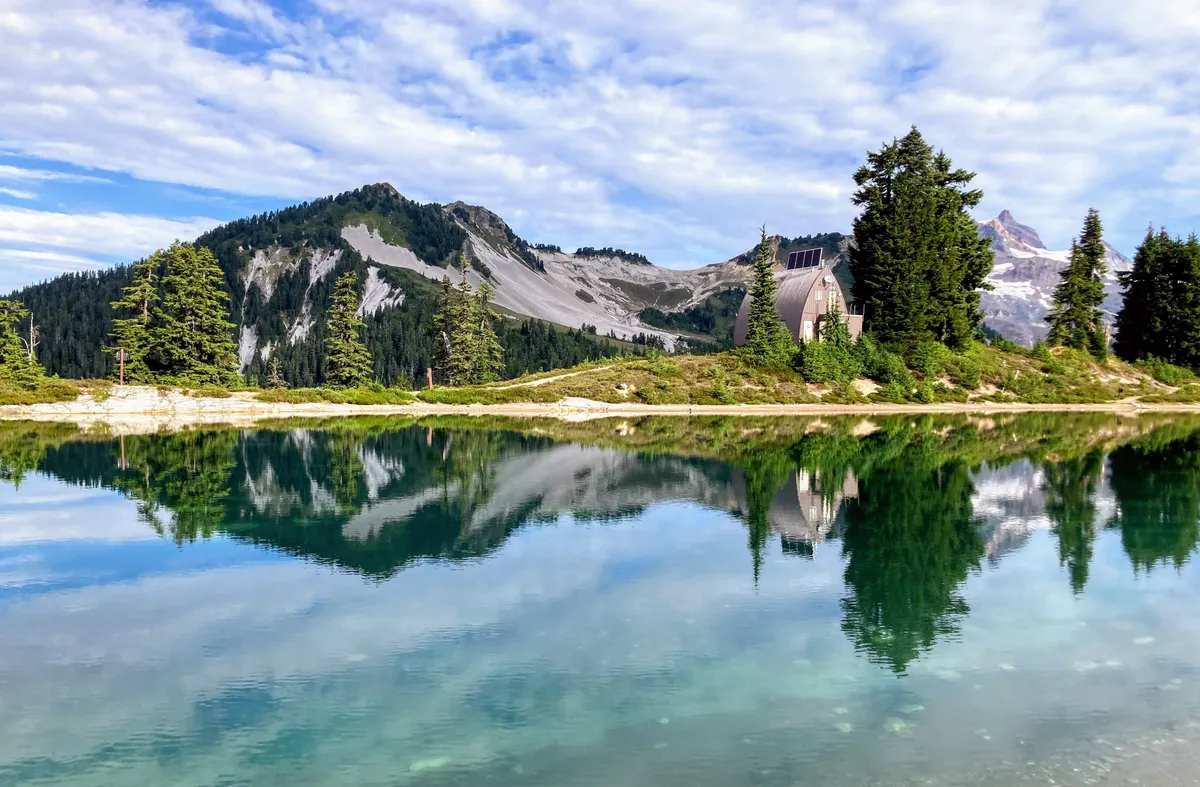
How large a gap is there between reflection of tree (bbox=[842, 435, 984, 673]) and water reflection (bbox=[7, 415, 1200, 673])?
59 millimetres

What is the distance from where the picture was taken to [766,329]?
77.2 meters

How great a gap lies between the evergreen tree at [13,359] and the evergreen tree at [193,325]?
30.0 ft

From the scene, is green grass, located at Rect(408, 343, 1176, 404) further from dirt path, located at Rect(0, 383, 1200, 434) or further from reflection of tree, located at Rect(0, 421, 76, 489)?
reflection of tree, located at Rect(0, 421, 76, 489)

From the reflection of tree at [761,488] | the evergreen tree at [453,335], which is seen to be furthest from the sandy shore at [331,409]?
the reflection of tree at [761,488]

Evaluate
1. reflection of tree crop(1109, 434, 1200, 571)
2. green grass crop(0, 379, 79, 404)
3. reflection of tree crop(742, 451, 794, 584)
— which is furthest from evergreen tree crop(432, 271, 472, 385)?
reflection of tree crop(1109, 434, 1200, 571)

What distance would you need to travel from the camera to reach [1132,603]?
50.3 feet

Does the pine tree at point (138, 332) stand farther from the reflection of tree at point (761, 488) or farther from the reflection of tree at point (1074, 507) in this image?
the reflection of tree at point (1074, 507)

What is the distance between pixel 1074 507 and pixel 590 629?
18.6m

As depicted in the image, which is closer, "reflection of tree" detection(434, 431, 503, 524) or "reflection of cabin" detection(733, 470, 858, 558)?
"reflection of cabin" detection(733, 470, 858, 558)

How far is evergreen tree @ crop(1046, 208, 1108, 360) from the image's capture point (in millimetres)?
87125

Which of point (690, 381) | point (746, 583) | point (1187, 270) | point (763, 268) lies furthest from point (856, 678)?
point (1187, 270)

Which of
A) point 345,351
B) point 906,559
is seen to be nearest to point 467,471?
point 906,559

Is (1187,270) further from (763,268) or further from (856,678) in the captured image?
(856,678)

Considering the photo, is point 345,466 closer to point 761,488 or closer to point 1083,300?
point 761,488
